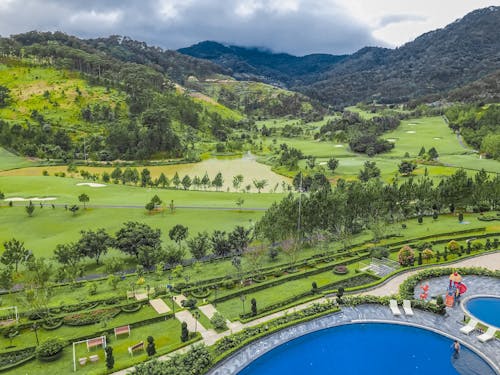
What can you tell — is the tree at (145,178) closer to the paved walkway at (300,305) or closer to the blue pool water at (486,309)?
the paved walkway at (300,305)

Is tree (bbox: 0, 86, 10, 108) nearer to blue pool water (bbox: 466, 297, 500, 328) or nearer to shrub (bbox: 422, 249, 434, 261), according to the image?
shrub (bbox: 422, 249, 434, 261)

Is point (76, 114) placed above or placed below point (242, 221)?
above

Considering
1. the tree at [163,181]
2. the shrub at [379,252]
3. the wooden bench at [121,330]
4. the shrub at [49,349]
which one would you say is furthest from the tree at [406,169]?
the shrub at [49,349]

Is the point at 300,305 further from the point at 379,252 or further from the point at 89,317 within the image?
the point at 89,317

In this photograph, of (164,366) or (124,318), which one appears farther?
(124,318)

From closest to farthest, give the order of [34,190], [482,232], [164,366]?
[164,366]
[482,232]
[34,190]

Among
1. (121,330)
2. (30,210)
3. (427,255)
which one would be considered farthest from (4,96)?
(427,255)

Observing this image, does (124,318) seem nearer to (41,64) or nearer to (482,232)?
(482,232)

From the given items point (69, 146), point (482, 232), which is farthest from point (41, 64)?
point (482, 232)
